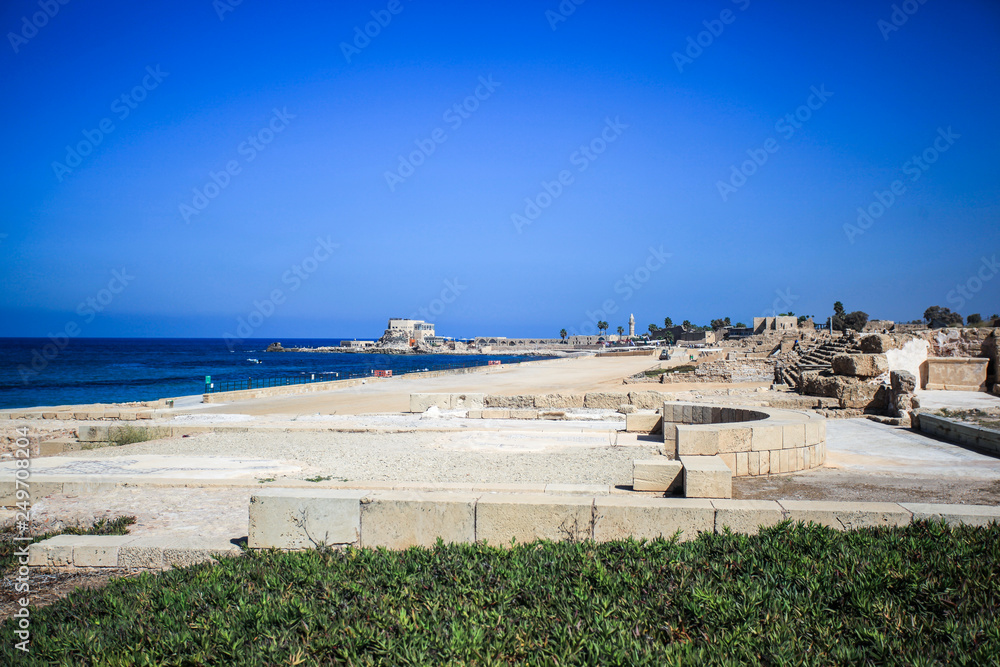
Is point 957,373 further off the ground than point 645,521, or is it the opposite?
point 957,373

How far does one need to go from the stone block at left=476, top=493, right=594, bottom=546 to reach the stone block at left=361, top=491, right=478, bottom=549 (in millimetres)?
131

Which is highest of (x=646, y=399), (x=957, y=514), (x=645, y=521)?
(x=957, y=514)

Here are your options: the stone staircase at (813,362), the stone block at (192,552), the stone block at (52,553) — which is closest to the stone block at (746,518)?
the stone block at (192,552)

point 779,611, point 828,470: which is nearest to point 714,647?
point 779,611

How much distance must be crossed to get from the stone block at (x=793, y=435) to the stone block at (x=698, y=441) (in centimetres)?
107

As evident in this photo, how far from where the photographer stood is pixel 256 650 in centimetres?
324

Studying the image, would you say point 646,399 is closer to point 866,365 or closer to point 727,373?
point 866,365

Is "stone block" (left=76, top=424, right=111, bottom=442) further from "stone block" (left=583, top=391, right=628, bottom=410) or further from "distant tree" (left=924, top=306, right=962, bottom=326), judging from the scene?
"distant tree" (left=924, top=306, right=962, bottom=326)

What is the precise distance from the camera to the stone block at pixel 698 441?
7.95 meters

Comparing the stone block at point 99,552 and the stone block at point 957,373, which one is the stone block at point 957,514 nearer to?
the stone block at point 99,552

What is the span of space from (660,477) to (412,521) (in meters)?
3.26

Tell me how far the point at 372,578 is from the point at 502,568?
0.93 meters

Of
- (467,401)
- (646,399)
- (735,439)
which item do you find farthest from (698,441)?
(467,401)

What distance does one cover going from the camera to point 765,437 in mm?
8023
